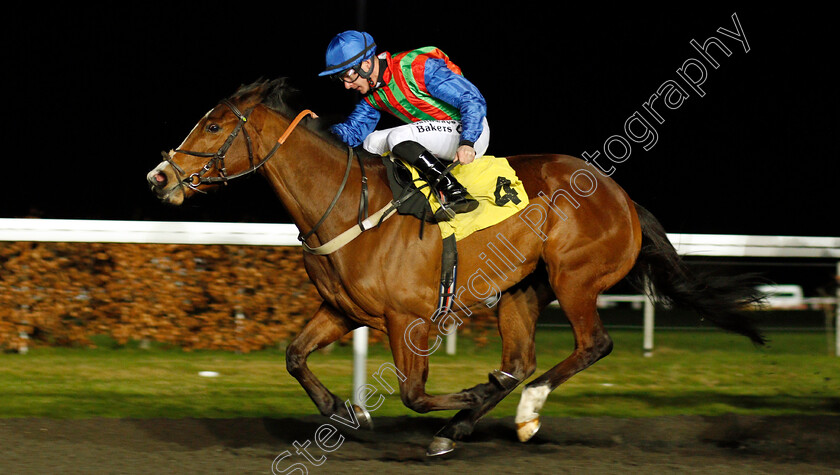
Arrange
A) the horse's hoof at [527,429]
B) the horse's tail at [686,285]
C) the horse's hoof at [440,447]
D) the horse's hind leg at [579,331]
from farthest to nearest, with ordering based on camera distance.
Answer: the horse's tail at [686,285], the horse's hind leg at [579,331], the horse's hoof at [527,429], the horse's hoof at [440,447]

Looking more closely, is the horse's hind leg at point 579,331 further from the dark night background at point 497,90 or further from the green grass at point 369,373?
the dark night background at point 497,90

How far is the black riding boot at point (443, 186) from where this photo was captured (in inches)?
145

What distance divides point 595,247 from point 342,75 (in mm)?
1477

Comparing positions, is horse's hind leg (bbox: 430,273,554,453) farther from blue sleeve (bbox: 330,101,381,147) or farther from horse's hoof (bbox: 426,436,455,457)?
blue sleeve (bbox: 330,101,381,147)

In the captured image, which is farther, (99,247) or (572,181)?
(99,247)

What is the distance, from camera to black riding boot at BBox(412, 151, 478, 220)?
3.69 metres

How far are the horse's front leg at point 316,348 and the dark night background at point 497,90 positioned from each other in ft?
24.3

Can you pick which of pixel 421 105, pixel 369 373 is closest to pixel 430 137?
pixel 421 105

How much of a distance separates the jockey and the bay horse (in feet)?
0.64

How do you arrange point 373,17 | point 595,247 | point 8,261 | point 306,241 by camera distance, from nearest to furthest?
1. point 306,241
2. point 595,247
3. point 8,261
4. point 373,17

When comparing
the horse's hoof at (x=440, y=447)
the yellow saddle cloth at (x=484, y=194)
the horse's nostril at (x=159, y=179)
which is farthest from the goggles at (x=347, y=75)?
the horse's hoof at (x=440, y=447)

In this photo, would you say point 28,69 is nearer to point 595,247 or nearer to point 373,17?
point 373,17

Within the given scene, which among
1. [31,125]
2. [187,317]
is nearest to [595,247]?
[187,317]

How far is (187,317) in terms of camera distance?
20.6ft
